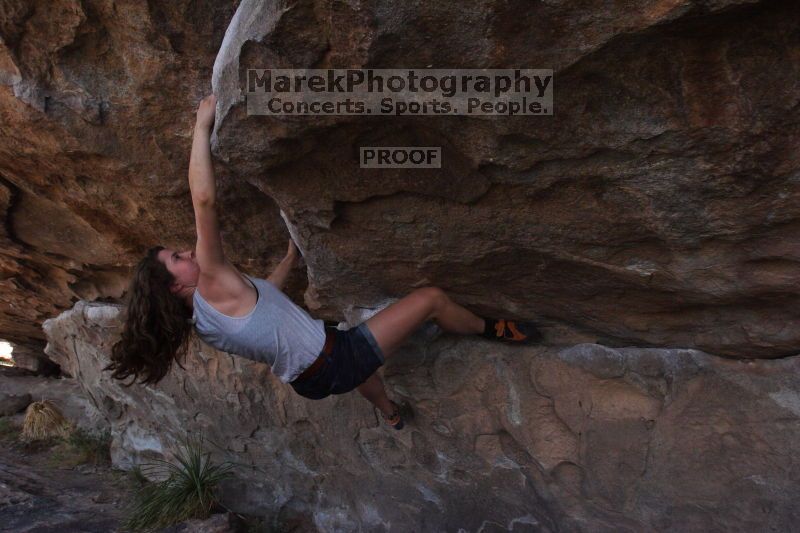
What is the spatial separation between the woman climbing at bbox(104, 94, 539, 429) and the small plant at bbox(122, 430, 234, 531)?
1.63 meters

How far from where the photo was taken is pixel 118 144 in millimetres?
2971

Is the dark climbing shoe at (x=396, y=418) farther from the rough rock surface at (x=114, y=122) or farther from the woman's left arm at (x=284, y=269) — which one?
the rough rock surface at (x=114, y=122)

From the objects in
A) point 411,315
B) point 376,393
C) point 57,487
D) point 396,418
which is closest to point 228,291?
point 411,315

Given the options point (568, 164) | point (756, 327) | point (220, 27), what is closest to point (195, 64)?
point (220, 27)

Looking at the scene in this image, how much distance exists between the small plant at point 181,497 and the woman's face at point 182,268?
5.82ft

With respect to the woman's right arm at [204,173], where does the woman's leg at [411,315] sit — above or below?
below

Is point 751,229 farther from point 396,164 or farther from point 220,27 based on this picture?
point 220,27

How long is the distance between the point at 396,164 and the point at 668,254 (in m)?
0.94

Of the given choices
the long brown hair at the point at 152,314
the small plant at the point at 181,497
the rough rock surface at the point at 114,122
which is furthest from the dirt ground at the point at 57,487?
the long brown hair at the point at 152,314

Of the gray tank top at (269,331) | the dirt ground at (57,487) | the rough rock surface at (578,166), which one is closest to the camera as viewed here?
the rough rock surface at (578,166)

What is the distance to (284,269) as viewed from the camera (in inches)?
123

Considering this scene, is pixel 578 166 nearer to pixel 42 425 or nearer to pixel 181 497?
pixel 181 497

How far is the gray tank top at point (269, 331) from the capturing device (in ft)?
8.83

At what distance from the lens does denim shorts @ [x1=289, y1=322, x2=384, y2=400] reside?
275 cm
